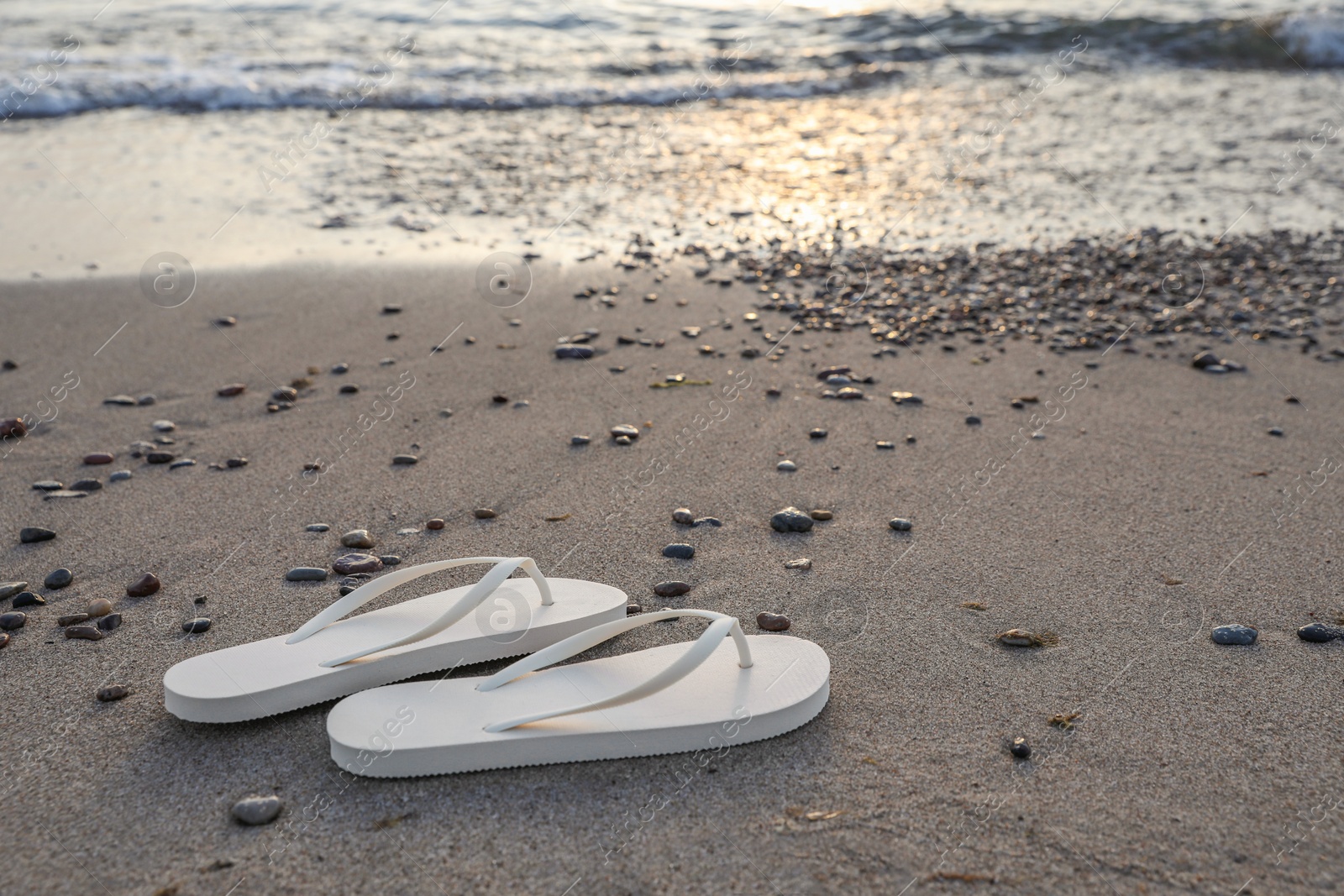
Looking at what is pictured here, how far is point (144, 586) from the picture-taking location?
8.38 feet

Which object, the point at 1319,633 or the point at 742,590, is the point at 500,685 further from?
the point at 1319,633

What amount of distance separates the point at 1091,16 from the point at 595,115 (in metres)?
8.69

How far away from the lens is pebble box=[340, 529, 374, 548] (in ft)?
9.27

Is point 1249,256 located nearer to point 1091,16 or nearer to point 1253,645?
point 1253,645

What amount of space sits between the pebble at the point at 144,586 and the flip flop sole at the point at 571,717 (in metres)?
0.94

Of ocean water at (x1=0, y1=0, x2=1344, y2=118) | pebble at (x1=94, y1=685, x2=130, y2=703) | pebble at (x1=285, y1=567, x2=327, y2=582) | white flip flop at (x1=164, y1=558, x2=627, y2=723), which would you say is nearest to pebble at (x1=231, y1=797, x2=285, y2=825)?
white flip flop at (x1=164, y1=558, x2=627, y2=723)

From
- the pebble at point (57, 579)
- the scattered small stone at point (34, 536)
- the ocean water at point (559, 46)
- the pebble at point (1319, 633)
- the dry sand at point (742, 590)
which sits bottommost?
the pebble at point (1319, 633)

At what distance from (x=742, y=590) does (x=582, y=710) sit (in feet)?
2.71

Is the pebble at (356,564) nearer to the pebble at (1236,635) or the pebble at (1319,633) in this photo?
the pebble at (1236,635)

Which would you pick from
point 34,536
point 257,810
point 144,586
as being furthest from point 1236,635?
point 34,536

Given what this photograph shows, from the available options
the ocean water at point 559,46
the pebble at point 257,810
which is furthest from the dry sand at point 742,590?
the ocean water at point 559,46

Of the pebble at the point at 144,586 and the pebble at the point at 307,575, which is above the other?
the pebble at the point at 144,586

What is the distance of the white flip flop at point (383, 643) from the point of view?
200cm

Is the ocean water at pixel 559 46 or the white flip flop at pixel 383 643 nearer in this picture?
the white flip flop at pixel 383 643
